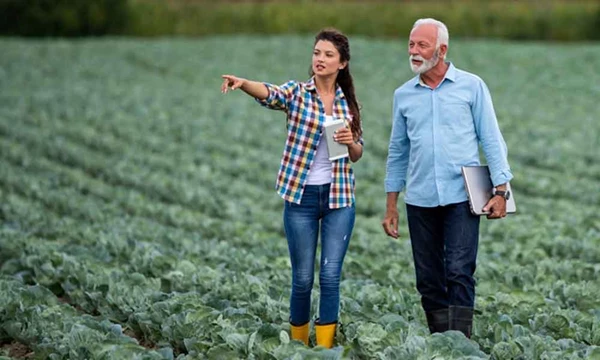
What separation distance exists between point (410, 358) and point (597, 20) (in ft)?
126

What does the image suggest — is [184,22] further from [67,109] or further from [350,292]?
[350,292]

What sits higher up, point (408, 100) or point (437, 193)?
point (408, 100)

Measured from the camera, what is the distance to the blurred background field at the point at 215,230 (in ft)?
19.9

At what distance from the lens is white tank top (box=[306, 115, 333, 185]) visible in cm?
575

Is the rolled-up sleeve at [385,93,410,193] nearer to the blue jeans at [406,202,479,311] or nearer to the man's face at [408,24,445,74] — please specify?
the blue jeans at [406,202,479,311]

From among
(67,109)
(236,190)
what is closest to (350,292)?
(236,190)

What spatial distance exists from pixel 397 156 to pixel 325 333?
3.59 feet

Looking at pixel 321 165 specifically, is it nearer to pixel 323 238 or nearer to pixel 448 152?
pixel 323 238

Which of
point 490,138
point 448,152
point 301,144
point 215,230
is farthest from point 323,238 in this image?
point 215,230

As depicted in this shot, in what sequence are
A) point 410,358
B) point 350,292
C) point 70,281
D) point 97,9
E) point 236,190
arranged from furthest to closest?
1. point 97,9
2. point 236,190
3. point 70,281
4. point 350,292
5. point 410,358

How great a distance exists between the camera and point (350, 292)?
7352 mm

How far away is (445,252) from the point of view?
6039mm

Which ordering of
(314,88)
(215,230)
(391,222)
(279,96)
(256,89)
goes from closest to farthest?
(256,89) → (279,96) → (314,88) → (391,222) → (215,230)

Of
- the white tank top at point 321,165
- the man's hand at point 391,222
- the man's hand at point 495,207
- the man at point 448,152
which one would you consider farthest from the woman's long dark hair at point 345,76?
the man's hand at point 495,207
